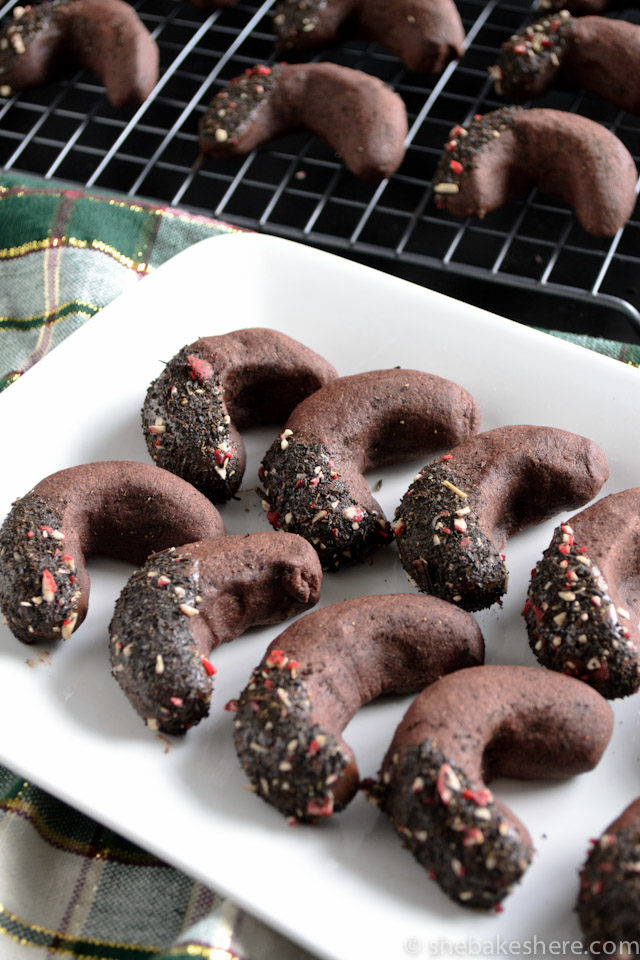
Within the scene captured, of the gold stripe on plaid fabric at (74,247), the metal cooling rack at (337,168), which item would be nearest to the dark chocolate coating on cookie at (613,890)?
the metal cooling rack at (337,168)

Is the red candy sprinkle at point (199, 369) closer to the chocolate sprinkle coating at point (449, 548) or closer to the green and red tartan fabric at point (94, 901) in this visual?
the chocolate sprinkle coating at point (449, 548)

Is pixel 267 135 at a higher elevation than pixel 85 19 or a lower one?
lower

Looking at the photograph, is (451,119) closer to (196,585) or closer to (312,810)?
(196,585)

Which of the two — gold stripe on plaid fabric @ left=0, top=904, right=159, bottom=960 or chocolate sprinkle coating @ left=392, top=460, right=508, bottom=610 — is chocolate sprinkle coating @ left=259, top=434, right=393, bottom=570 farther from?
gold stripe on plaid fabric @ left=0, top=904, right=159, bottom=960

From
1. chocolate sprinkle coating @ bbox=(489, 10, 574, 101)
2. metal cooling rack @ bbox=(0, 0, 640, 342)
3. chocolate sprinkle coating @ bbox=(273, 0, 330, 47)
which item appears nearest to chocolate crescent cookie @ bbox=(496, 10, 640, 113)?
chocolate sprinkle coating @ bbox=(489, 10, 574, 101)

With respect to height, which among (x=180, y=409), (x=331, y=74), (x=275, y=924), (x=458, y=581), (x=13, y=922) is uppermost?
(x=331, y=74)

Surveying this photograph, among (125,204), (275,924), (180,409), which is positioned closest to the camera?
(275,924)

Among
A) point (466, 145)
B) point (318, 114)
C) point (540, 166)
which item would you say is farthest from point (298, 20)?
point (540, 166)

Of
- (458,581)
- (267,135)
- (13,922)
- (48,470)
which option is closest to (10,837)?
(13,922)
